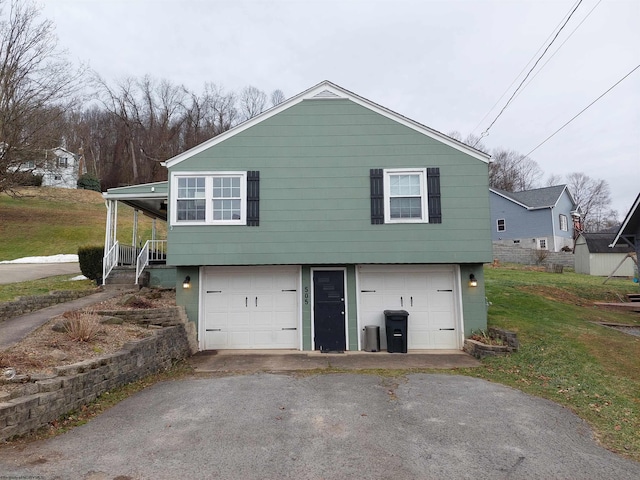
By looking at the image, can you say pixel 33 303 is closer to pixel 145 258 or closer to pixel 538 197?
pixel 145 258

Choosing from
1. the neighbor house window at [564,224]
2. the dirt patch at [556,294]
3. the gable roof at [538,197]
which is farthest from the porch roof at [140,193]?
the neighbor house window at [564,224]

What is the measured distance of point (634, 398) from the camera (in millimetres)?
6023

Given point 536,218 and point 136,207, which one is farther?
point 536,218

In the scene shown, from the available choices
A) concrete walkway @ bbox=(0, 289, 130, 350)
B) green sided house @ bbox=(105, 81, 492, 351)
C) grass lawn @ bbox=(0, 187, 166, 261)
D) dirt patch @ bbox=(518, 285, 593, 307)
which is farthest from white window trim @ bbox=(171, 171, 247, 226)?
grass lawn @ bbox=(0, 187, 166, 261)

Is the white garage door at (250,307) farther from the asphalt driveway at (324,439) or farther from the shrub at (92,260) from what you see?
the shrub at (92,260)

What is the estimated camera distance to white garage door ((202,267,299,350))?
32.5 feet

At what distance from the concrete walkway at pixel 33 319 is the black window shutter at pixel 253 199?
15.7 feet

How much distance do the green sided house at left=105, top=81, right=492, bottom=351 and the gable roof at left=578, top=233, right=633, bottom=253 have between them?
63.7ft

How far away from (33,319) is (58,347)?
285 cm

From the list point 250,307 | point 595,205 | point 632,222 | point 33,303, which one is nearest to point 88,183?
point 33,303

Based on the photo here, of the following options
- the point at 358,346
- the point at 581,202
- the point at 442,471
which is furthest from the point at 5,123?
the point at 581,202

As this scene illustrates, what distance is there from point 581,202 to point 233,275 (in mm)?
59757

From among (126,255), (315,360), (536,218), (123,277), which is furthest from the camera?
(536,218)

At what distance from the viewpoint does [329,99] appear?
9.89 metres
